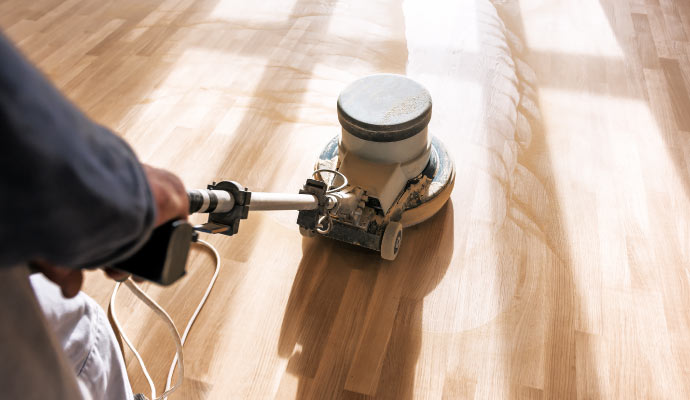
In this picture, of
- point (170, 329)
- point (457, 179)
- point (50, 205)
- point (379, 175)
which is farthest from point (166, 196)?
point (457, 179)

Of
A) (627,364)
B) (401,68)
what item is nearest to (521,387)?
(627,364)

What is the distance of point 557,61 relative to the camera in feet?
7.27

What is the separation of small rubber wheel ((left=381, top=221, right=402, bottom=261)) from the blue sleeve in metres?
0.99

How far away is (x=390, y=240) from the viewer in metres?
1.41

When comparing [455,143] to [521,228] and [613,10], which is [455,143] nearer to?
[521,228]

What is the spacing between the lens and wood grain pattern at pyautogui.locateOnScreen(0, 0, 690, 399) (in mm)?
1294

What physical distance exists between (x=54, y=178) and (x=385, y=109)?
1038 mm

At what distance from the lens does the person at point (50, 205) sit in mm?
375

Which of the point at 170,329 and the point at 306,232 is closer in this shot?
the point at 170,329

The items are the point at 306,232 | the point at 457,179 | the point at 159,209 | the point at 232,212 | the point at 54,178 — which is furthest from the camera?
the point at 457,179

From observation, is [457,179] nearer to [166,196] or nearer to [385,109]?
[385,109]

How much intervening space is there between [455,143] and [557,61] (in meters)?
0.70

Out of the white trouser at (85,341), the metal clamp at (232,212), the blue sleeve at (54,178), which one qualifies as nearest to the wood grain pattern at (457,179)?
the white trouser at (85,341)

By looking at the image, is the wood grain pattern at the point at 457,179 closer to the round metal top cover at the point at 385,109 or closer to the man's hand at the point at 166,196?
the round metal top cover at the point at 385,109
